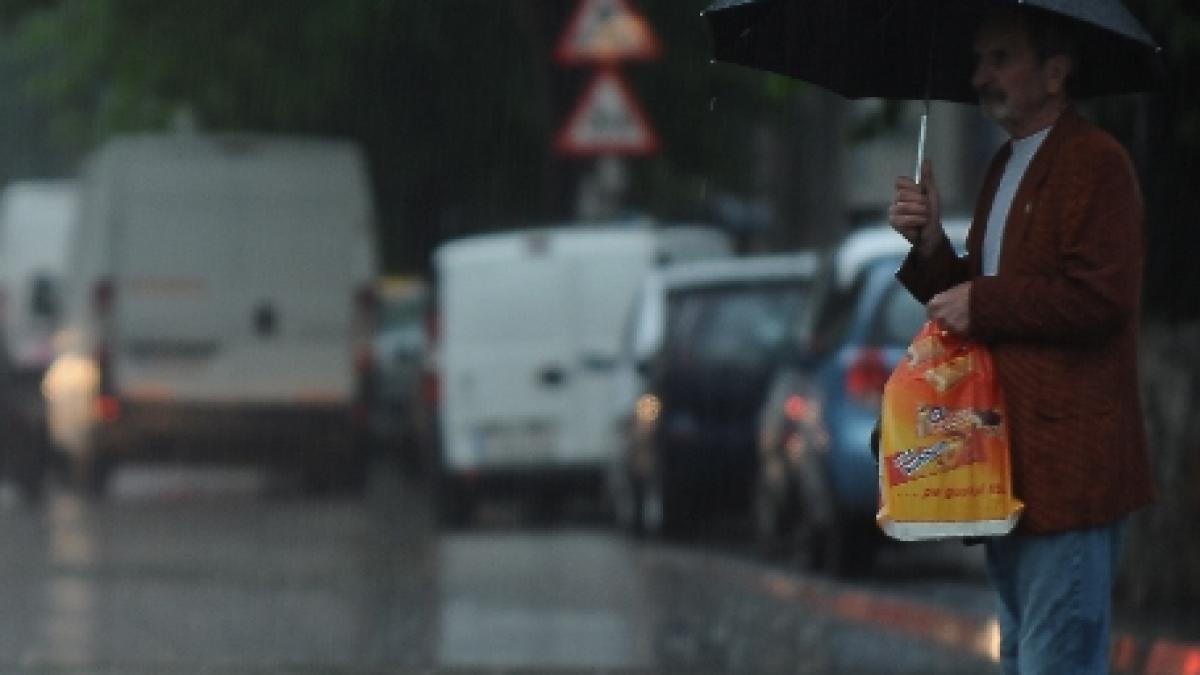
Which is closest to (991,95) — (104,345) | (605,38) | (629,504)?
(629,504)

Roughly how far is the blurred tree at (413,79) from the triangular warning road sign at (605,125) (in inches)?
252

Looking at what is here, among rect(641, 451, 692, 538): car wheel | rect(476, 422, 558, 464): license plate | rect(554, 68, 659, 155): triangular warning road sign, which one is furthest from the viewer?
rect(476, 422, 558, 464): license plate

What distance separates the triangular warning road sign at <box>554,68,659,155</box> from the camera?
20266 mm

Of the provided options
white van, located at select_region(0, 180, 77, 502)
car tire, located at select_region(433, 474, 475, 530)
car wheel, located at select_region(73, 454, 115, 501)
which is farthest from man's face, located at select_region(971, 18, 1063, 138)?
white van, located at select_region(0, 180, 77, 502)

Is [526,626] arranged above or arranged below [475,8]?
below

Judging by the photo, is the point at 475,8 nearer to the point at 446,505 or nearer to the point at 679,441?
the point at 446,505

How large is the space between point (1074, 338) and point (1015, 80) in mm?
497

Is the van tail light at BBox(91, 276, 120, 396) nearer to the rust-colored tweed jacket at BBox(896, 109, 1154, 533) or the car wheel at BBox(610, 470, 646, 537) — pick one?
the car wheel at BBox(610, 470, 646, 537)

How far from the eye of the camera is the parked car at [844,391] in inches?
587

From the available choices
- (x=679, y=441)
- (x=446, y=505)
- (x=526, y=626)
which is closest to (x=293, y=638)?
(x=526, y=626)

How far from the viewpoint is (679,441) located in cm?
1891

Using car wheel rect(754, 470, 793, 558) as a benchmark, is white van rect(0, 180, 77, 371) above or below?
above

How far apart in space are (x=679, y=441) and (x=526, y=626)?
6.41 m

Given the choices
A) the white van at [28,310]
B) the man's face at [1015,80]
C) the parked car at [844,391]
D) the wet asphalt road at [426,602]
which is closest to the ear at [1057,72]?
the man's face at [1015,80]
